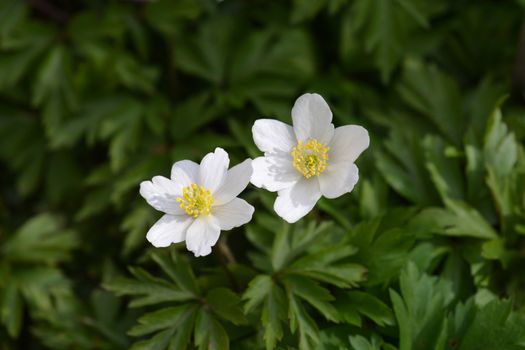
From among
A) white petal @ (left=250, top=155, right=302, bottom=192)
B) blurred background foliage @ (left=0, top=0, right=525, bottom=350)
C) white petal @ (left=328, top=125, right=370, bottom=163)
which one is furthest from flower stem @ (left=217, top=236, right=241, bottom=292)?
white petal @ (left=328, top=125, right=370, bottom=163)

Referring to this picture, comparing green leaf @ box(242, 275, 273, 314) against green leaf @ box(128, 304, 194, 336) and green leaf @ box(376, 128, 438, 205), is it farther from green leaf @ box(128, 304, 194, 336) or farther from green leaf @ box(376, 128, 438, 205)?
green leaf @ box(376, 128, 438, 205)

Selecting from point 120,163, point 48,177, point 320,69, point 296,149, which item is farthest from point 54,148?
point 296,149

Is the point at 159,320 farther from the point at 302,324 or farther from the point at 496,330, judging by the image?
the point at 496,330

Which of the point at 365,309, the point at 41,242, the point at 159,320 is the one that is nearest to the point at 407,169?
the point at 365,309

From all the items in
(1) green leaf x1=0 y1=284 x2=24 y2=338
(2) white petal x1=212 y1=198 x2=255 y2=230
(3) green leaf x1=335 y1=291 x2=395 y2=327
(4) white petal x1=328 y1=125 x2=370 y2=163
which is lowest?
(1) green leaf x1=0 y1=284 x2=24 y2=338

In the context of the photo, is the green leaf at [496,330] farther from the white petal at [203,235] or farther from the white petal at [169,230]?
the white petal at [169,230]

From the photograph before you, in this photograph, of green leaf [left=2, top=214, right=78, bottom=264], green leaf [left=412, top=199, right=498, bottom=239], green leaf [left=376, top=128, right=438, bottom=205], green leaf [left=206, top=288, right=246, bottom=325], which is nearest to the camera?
green leaf [left=206, top=288, right=246, bottom=325]

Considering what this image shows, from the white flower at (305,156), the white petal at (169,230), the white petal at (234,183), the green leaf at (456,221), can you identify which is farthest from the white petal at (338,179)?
the green leaf at (456,221)
